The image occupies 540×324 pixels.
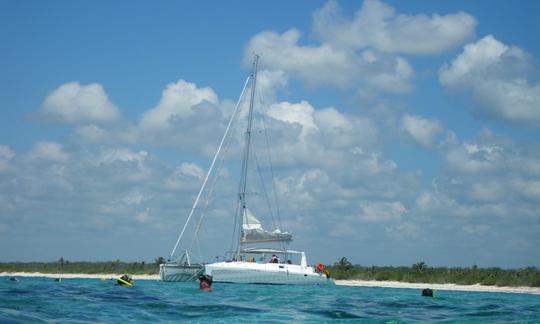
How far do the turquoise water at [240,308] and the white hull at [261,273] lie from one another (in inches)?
424

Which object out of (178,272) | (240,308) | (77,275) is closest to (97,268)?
(77,275)

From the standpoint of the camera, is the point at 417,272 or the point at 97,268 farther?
the point at 97,268

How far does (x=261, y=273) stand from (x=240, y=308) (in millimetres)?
26381

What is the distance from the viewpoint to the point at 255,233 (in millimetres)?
80000

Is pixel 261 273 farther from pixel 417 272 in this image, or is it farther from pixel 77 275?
pixel 77 275

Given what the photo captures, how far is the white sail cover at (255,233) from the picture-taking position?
80.0m

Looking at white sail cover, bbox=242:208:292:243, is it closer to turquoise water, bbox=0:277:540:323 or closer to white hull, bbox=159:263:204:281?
white hull, bbox=159:263:204:281

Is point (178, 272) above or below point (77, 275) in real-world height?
below

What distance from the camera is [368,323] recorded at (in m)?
43.1

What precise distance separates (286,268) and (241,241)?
599cm

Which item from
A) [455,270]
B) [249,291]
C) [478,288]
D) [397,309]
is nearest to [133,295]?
[249,291]

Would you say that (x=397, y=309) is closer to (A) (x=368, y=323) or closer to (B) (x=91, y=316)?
(A) (x=368, y=323)

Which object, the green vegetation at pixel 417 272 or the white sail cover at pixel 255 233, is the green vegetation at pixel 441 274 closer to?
the green vegetation at pixel 417 272

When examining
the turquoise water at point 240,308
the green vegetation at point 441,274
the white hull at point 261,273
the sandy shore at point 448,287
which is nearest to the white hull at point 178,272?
the white hull at point 261,273
